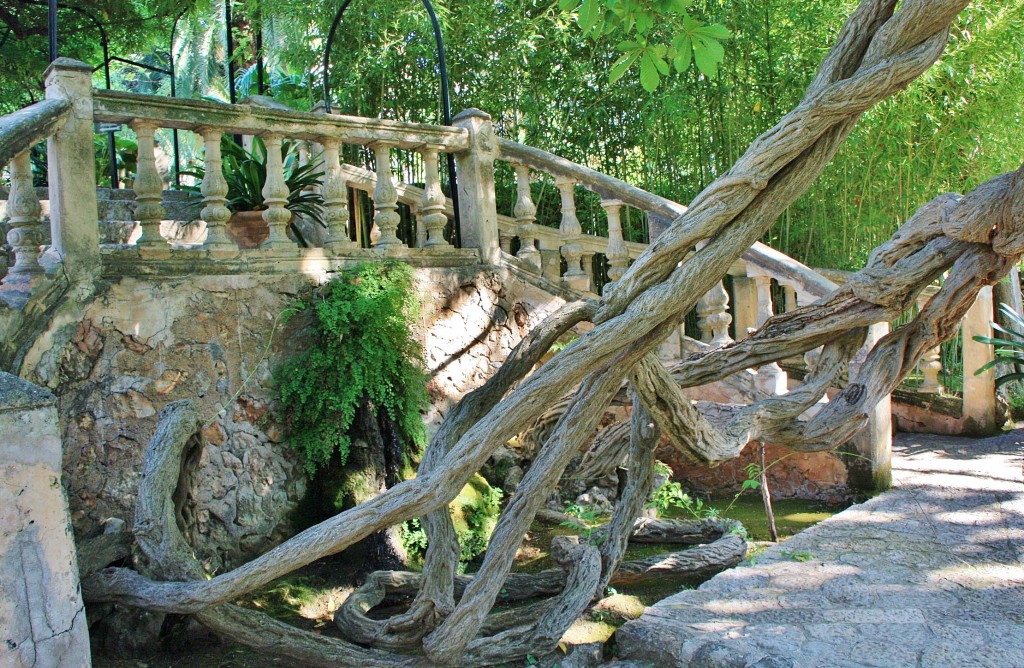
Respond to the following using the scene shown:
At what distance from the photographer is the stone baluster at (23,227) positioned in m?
4.12

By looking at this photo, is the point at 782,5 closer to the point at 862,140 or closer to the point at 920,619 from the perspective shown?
the point at 862,140

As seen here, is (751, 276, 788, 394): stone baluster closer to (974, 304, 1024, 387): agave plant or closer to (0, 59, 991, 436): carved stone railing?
(0, 59, 991, 436): carved stone railing

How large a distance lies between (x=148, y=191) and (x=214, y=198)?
326 millimetres

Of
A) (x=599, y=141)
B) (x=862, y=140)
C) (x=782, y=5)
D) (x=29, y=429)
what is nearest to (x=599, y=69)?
(x=599, y=141)

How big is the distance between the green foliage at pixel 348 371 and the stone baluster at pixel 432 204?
0.77 metres

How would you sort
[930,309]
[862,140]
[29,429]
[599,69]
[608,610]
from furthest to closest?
[599,69] < [862,140] < [608,610] < [930,309] < [29,429]

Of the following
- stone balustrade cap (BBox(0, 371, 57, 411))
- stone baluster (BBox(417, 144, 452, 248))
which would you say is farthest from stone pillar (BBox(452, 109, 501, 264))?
stone balustrade cap (BBox(0, 371, 57, 411))

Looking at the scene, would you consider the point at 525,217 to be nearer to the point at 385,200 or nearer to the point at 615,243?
the point at 615,243

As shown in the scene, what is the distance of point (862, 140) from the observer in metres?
7.04

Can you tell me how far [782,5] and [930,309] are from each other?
5.18 meters

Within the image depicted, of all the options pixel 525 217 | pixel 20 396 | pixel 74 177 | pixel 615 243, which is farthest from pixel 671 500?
pixel 20 396

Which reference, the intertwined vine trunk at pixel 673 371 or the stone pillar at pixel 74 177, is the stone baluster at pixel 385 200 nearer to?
the stone pillar at pixel 74 177

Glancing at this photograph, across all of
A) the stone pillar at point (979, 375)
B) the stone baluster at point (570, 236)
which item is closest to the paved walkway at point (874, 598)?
the stone pillar at point (979, 375)

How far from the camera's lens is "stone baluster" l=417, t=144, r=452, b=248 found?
564 cm
